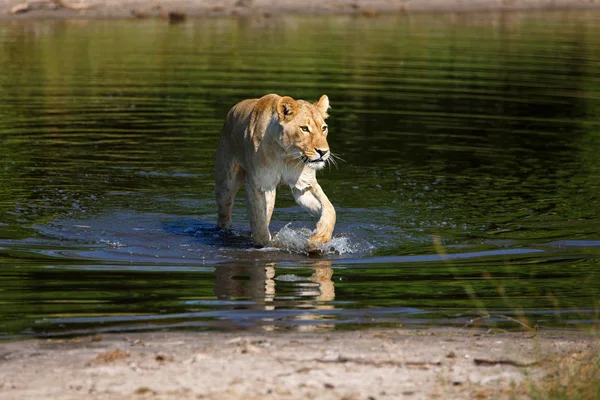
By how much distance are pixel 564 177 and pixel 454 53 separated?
57.6 feet

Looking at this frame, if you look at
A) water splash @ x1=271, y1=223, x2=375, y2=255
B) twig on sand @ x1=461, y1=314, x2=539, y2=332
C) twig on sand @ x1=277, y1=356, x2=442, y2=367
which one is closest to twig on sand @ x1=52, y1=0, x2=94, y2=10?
water splash @ x1=271, y1=223, x2=375, y2=255

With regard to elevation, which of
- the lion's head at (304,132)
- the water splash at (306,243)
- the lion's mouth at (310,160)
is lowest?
the water splash at (306,243)

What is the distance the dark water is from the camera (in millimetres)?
8375

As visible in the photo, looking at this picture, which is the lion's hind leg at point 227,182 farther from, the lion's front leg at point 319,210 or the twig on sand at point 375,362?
the twig on sand at point 375,362

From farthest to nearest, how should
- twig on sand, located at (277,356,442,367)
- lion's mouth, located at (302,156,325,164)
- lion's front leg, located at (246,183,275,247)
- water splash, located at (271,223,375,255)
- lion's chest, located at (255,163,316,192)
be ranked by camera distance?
water splash, located at (271,223,375,255)
lion's front leg, located at (246,183,275,247)
lion's chest, located at (255,163,316,192)
lion's mouth, located at (302,156,325,164)
twig on sand, located at (277,356,442,367)

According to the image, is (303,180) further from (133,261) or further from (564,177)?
(564,177)

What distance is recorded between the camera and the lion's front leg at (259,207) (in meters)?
10.0

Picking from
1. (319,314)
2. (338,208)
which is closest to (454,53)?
(338,208)

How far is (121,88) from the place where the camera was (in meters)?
23.3

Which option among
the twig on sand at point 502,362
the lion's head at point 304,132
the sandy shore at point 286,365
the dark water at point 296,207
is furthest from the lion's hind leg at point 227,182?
the twig on sand at point 502,362

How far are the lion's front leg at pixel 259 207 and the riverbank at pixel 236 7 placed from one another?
29113mm

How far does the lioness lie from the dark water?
0.45m

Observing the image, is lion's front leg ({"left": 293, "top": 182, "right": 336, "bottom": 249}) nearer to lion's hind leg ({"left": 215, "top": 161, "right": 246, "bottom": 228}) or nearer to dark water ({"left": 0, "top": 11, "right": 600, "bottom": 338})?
dark water ({"left": 0, "top": 11, "right": 600, "bottom": 338})

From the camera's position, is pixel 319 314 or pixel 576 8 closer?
pixel 319 314
